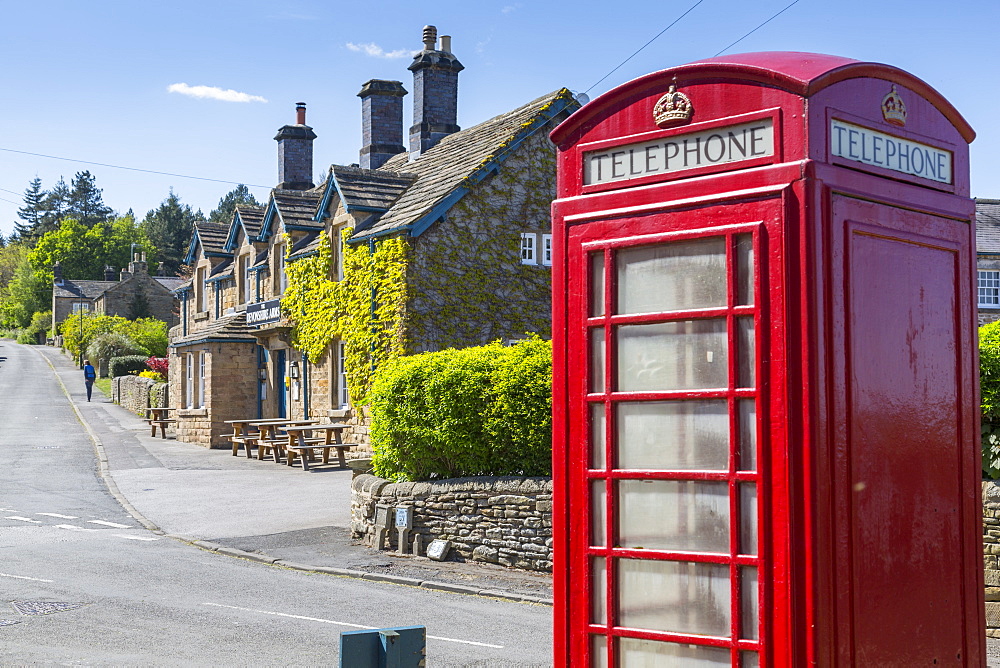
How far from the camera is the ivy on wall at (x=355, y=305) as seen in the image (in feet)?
73.8

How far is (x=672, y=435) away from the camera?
3592 mm

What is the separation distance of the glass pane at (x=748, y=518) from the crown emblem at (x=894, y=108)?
1390 mm

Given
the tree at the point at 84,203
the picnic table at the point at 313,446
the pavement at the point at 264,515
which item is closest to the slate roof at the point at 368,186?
the picnic table at the point at 313,446

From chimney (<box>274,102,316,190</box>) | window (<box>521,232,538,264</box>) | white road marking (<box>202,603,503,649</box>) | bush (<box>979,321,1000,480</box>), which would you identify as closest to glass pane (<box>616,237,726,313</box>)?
white road marking (<box>202,603,503,649</box>)

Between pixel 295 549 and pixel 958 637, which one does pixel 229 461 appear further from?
pixel 958 637

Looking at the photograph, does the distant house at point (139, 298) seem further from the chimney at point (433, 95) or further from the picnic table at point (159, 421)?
the chimney at point (433, 95)

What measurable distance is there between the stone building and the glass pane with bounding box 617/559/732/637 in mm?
18625

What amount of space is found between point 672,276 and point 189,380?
32606 millimetres

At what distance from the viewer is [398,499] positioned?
13.1 meters

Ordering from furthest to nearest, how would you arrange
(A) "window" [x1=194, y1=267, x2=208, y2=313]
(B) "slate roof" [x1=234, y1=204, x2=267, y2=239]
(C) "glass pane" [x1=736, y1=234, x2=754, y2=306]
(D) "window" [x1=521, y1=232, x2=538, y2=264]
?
(A) "window" [x1=194, y1=267, x2=208, y2=313], (B) "slate roof" [x1=234, y1=204, x2=267, y2=239], (D) "window" [x1=521, y1=232, x2=538, y2=264], (C) "glass pane" [x1=736, y1=234, x2=754, y2=306]

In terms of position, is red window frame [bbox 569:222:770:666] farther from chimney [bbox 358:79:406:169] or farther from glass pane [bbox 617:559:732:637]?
chimney [bbox 358:79:406:169]

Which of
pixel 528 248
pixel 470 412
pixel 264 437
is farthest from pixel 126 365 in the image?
pixel 470 412

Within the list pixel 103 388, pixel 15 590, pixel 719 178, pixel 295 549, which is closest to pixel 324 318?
pixel 295 549

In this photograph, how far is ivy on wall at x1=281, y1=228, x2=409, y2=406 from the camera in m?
22.5
